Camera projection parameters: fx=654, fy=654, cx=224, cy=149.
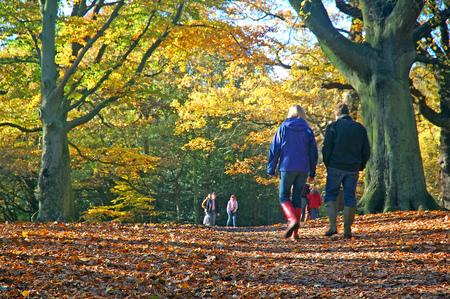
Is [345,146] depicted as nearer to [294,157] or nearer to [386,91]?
[294,157]

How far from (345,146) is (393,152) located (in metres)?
4.61

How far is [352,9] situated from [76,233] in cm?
1006

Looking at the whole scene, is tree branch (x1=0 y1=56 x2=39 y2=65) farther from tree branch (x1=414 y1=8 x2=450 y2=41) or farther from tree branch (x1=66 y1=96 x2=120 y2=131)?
tree branch (x1=414 y1=8 x2=450 y2=41)

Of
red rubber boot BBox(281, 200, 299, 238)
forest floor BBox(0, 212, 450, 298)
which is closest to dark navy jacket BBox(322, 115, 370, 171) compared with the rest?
red rubber boot BBox(281, 200, 299, 238)

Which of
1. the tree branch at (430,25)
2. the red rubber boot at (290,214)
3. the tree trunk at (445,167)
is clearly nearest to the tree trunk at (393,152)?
the tree branch at (430,25)

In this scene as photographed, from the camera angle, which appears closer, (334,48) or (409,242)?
(409,242)

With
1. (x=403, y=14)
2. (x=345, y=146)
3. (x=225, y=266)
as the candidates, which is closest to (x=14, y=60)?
(x=403, y=14)

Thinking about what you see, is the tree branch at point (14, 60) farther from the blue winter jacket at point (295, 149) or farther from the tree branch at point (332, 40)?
the blue winter jacket at point (295, 149)

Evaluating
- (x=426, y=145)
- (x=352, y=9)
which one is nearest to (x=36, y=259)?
(x=352, y=9)

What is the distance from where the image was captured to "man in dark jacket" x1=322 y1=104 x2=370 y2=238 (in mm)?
9492

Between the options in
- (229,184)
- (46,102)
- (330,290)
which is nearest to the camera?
(330,290)

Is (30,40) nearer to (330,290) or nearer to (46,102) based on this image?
(46,102)

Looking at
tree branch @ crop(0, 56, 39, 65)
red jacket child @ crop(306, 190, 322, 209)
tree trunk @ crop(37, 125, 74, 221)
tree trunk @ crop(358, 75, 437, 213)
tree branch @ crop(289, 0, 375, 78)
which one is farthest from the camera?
red jacket child @ crop(306, 190, 322, 209)

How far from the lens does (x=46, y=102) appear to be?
15672mm
